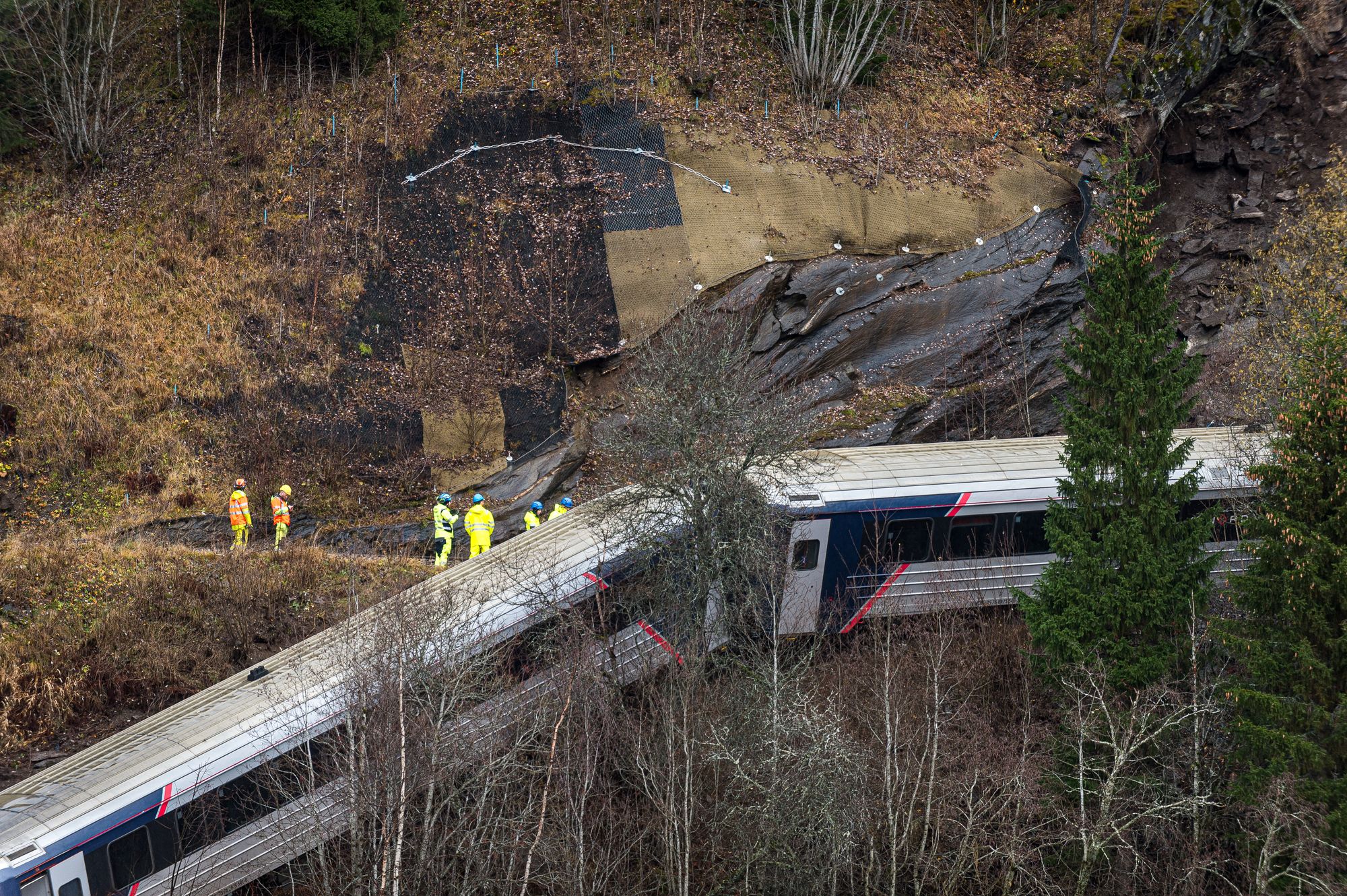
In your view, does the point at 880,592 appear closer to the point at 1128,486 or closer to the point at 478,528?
the point at 1128,486

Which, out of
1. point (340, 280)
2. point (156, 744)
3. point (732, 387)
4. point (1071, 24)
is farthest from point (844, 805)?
point (1071, 24)

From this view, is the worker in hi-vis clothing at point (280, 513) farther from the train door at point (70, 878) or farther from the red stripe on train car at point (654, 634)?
the train door at point (70, 878)

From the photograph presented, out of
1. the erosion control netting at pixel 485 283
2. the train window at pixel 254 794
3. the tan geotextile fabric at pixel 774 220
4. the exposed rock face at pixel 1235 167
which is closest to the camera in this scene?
the train window at pixel 254 794

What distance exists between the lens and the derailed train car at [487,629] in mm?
12430

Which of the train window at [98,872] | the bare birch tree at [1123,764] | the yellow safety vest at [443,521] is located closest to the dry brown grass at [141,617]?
the yellow safety vest at [443,521]

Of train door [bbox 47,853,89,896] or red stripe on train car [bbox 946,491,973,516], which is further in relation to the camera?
red stripe on train car [bbox 946,491,973,516]

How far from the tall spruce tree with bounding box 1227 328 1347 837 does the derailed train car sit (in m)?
1.87

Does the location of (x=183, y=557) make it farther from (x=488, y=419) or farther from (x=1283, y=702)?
(x=1283, y=702)

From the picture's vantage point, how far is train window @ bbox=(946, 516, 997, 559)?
692 inches

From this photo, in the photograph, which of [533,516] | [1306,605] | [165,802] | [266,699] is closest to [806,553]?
[533,516]

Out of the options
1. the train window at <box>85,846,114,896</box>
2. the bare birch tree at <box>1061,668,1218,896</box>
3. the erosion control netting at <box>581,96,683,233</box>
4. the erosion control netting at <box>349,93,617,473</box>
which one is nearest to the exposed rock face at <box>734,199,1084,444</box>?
the erosion control netting at <box>581,96,683,233</box>

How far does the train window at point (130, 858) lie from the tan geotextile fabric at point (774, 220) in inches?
604

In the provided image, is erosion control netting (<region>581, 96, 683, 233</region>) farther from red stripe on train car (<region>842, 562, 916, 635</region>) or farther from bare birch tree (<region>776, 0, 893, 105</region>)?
red stripe on train car (<region>842, 562, 916, 635</region>)

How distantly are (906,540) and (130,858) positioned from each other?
37.6 feet
